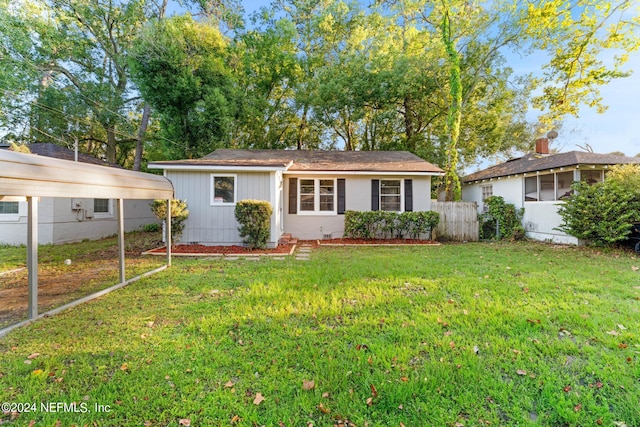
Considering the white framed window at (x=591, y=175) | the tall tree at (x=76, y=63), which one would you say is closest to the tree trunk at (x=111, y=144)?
the tall tree at (x=76, y=63)

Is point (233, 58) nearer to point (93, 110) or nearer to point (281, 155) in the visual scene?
point (281, 155)

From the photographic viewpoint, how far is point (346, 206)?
11383 millimetres

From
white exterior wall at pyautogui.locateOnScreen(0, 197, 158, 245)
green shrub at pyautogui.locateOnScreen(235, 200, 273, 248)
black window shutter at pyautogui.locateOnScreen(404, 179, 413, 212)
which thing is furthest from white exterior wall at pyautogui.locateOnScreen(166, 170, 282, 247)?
black window shutter at pyautogui.locateOnScreen(404, 179, 413, 212)

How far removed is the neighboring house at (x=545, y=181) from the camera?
10.2 meters

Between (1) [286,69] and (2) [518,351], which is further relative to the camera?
(1) [286,69]

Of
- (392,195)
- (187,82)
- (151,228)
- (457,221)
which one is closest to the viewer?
(392,195)

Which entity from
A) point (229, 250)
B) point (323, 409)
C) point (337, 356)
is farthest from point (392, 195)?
point (323, 409)

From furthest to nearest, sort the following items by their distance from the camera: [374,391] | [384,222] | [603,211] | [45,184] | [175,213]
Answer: [384,222] → [603,211] → [175,213] → [45,184] → [374,391]

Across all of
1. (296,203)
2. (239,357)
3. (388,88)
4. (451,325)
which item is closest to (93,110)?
(296,203)

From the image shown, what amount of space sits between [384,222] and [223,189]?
5.93 meters

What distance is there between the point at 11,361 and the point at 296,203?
29.5 feet

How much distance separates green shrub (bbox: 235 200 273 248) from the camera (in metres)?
8.28

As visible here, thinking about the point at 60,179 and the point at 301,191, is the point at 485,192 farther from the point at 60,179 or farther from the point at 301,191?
the point at 60,179

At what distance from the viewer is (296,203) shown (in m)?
11.3
